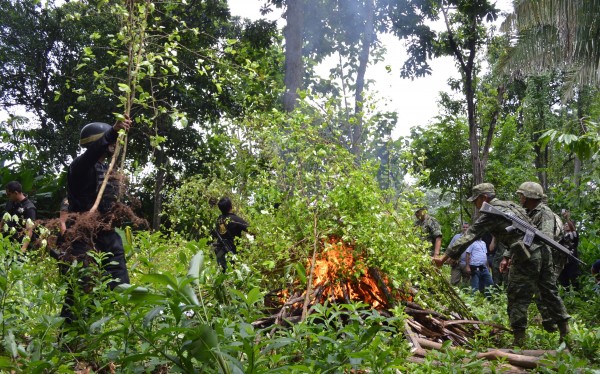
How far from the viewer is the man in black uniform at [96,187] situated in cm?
520

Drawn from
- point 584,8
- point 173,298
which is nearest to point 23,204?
point 173,298

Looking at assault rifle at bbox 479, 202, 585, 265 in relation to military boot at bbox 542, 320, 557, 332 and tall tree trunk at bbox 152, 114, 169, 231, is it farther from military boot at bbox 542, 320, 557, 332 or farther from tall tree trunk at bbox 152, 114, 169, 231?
tall tree trunk at bbox 152, 114, 169, 231

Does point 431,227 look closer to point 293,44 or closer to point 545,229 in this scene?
point 545,229

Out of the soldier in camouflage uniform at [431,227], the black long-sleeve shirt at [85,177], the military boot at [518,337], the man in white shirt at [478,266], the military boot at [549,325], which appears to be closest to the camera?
the black long-sleeve shirt at [85,177]

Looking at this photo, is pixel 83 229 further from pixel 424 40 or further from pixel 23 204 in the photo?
pixel 424 40

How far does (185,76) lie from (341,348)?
14620 mm

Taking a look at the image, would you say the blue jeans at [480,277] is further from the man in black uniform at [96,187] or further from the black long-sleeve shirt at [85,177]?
the black long-sleeve shirt at [85,177]

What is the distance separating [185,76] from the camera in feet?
55.0

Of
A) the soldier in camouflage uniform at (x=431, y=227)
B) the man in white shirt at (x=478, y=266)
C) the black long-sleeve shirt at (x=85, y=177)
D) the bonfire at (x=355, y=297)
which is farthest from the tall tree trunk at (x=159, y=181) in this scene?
the black long-sleeve shirt at (x=85, y=177)

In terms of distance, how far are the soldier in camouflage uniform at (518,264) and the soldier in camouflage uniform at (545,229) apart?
2 cm

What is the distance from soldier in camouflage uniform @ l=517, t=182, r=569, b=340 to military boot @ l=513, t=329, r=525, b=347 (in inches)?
15.8

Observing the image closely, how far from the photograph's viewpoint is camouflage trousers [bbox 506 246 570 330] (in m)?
7.18

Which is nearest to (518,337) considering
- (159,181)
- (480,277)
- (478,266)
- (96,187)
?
(96,187)

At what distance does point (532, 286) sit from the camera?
728cm
